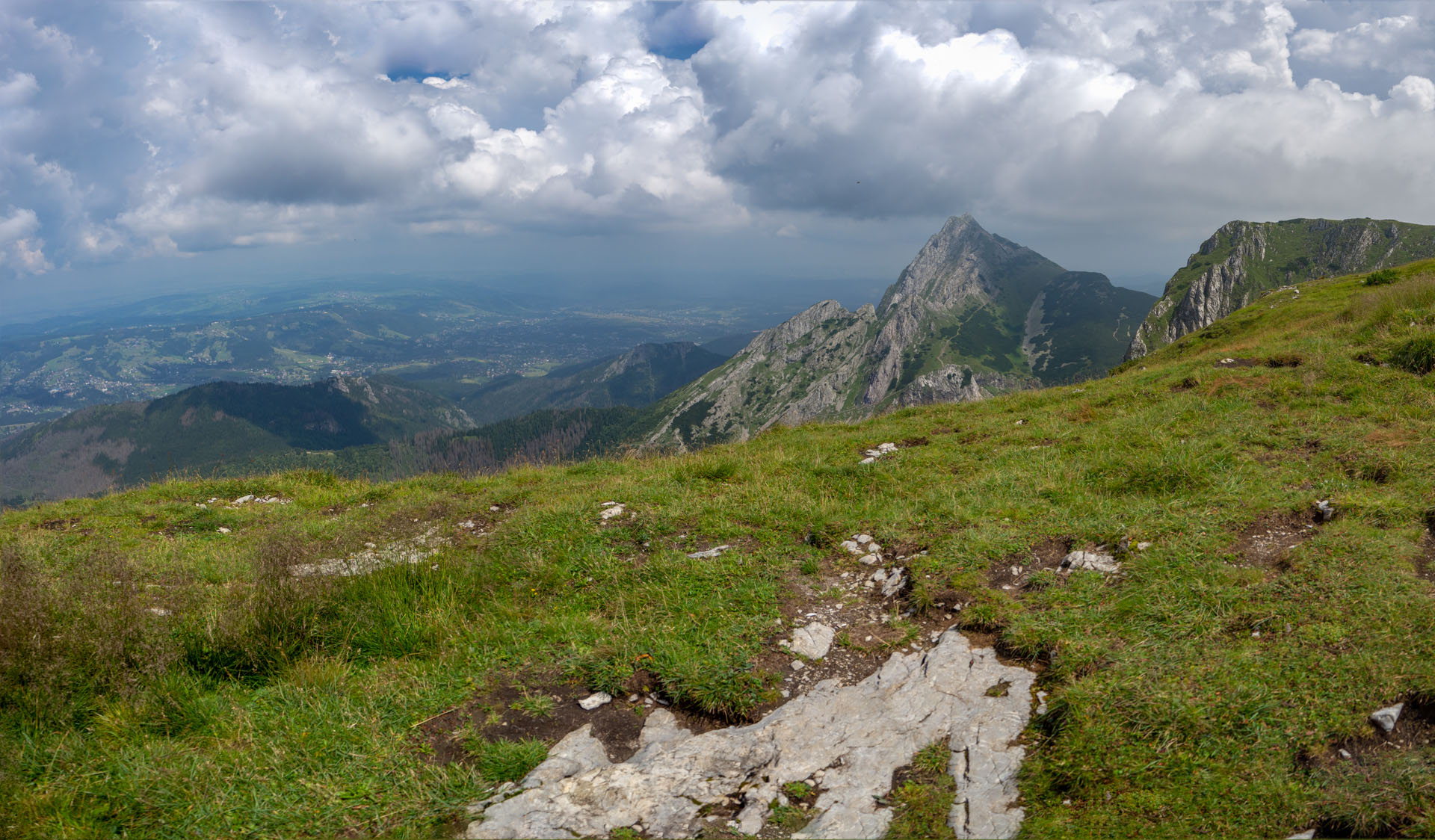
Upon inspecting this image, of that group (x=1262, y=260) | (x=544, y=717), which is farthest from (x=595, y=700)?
(x=1262, y=260)

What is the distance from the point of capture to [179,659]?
6.47 metres

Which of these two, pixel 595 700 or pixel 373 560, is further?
pixel 373 560

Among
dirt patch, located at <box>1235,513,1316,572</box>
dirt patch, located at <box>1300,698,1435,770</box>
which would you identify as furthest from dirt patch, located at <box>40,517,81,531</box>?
dirt patch, located at <box>1235,513,1316,572</box>

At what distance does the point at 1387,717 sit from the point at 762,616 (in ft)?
16.6

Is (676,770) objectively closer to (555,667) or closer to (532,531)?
(555,667)

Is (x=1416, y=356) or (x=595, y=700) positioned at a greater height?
(x=1416, y=356)

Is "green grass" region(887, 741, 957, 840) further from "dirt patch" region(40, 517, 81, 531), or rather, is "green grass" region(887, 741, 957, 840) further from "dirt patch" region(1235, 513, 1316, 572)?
"dirt patch" region(40, 517, 81, 531)

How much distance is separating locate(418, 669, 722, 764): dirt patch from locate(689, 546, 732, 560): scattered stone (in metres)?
2.53

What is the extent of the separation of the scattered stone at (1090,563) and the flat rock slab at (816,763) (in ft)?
7.30

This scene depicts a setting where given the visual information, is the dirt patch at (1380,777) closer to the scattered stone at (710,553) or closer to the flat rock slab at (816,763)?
the flat rock slab at (816,763)

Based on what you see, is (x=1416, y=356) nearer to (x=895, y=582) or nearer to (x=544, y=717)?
(x=895, y=582)

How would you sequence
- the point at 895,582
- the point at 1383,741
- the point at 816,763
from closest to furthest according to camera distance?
the point at 1383,741 → the point at 816,763 → the point at 895,582

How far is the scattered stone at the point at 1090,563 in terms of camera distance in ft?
23.7

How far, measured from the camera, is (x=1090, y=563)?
24.4 feet
